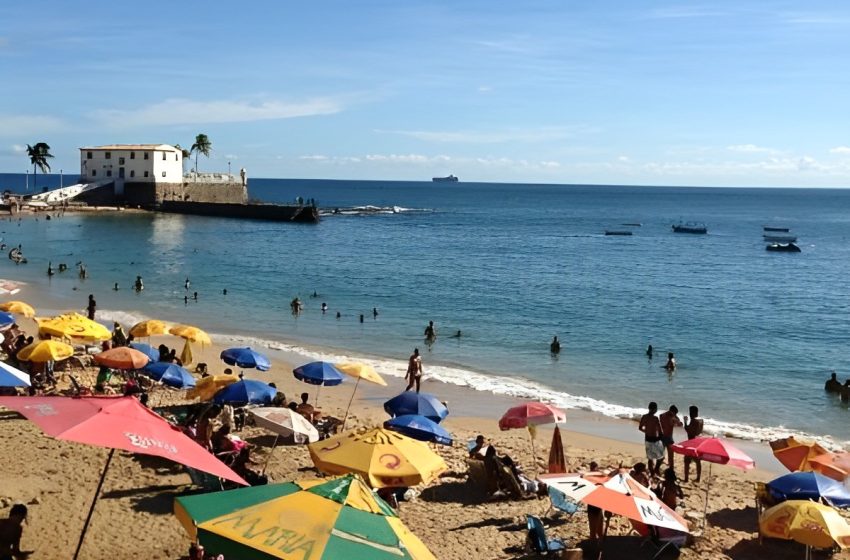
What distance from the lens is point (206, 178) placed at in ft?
349

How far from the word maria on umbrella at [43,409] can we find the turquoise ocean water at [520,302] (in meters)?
17.5

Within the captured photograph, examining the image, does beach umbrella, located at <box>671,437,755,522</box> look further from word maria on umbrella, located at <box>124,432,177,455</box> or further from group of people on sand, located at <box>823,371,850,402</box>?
group of people on sand, located at <box>823,371,850,402</box>

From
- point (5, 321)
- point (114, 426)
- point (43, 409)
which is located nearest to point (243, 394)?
point (43, 409)

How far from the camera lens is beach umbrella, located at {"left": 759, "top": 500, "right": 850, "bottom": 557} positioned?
35.2 ft

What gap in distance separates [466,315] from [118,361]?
78.9 ft

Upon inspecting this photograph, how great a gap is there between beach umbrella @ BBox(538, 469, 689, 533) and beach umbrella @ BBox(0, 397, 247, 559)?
4356mm

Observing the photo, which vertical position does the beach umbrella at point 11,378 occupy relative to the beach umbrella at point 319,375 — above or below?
above

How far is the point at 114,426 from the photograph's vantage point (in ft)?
26.6

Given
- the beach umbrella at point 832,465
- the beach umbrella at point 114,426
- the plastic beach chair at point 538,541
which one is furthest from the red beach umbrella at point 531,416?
the beach umbrella at point 114,426

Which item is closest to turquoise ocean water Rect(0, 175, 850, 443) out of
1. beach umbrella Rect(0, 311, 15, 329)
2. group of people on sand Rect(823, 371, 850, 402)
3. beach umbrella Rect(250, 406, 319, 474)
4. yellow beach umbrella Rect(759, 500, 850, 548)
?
group of people on sand Rect(823, 371, 850, 402)

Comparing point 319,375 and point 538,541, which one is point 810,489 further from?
point 319,375

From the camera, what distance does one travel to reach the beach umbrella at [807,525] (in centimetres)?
1073

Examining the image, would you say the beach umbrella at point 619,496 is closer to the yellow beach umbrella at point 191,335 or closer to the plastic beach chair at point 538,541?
the plastic beach chair at point 538,541

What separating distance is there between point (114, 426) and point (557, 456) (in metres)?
8.88
